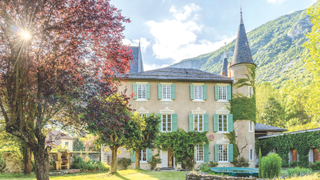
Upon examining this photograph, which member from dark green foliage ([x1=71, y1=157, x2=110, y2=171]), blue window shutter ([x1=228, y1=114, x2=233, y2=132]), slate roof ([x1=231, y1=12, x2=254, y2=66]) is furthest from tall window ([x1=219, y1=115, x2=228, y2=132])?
dark green foliage ([x1=71, y1=157, x2=110, y2=171])

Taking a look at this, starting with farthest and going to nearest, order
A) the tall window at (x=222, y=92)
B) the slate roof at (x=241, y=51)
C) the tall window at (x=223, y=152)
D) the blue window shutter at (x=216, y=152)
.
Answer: the tall window at (x=222, y=92) < the slate roof at (x=241, y=51) < the tall window at (x=223, y=152) < the blue window shutter at (x=216, y=152)

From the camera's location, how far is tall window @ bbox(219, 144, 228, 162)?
20.3 m

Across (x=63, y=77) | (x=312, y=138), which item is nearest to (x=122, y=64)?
(x=63, y=77)

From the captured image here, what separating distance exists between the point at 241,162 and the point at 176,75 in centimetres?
937

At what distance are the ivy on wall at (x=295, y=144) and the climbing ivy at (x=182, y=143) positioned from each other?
20.7ft

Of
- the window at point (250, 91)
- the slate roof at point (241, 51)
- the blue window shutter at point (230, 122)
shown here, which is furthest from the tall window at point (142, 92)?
the window at point (250, 91)

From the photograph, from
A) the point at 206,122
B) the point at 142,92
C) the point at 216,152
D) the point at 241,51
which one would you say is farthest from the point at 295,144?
the point at 142,92

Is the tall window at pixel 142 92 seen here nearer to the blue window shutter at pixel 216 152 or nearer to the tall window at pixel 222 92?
the tall window at pixel 222 92

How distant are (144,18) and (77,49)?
9.63m

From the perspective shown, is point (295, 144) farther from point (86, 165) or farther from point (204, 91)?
point (86, 165)

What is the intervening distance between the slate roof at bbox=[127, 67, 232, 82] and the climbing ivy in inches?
190

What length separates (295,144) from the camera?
18.2m

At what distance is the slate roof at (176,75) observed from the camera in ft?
67.9

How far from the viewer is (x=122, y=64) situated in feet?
23.5
